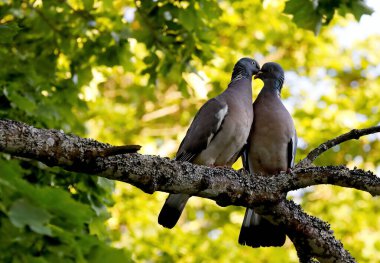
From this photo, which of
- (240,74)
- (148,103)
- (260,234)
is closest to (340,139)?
(260,234)

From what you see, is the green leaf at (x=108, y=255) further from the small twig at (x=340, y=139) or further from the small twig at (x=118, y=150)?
the small twig at (x=340, y=139)

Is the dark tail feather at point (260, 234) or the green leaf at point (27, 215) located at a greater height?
the dark tail feather at point (260, 234)

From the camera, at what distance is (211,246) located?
8.40 m

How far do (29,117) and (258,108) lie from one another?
1706 mm

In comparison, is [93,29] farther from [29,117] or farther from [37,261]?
[37,261]

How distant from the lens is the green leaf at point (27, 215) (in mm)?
2555

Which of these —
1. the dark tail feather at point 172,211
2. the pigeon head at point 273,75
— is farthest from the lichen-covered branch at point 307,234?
the pigeon head at point 273,75

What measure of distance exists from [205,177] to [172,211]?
1236 mm

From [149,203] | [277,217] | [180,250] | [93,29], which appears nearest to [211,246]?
[180,250]

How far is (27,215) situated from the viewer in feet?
8.44

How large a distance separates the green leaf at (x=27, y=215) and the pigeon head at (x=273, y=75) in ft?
9.04

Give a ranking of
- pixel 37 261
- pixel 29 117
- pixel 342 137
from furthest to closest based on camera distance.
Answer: pixel 29 117
pixel 342 137
pixel 37 261

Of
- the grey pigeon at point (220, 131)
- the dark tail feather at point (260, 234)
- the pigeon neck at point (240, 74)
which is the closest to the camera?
the dark tail feather at point (260, 234)

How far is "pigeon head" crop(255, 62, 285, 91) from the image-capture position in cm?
498
